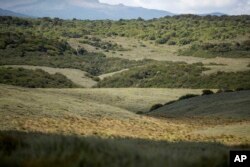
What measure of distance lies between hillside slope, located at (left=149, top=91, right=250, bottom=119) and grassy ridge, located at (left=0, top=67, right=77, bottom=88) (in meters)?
27.6

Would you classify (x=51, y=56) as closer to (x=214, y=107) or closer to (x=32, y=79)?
(x=32, y=79)

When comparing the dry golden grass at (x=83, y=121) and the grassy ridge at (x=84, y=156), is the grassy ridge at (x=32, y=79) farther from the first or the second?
the grassy ridge at (x=84, y=156)

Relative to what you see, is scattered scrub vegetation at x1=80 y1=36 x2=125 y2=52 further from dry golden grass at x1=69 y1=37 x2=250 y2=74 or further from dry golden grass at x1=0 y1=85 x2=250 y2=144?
dry golden grass at x1=0 y1=85 x2=250 y2=144

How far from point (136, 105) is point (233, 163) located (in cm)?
3892

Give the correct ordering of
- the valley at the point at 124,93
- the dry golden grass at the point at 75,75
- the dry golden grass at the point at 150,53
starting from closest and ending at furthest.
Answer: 1. the valley at the point at 124,93
2. the dry golden grass at the point at 75,75
3. the dry golden grass at the point at 150,53

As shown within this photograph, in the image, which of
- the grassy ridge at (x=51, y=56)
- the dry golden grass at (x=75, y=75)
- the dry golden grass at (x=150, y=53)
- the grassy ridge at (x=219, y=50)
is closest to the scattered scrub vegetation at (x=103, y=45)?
the dry golden grass at (x=150, y=53)

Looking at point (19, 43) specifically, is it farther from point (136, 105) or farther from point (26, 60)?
point (136, 105)

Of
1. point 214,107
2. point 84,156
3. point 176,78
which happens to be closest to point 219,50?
point 176,78

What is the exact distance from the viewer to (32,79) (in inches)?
2581

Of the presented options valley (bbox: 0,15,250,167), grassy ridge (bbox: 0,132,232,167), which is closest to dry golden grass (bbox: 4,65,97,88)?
valley (bbox: 0,15,250,167)

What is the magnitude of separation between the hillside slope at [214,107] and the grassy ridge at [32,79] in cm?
Result: 2758

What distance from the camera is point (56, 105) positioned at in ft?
85.8

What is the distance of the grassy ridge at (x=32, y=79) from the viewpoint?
6302cm

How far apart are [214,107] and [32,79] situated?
35843 mm
